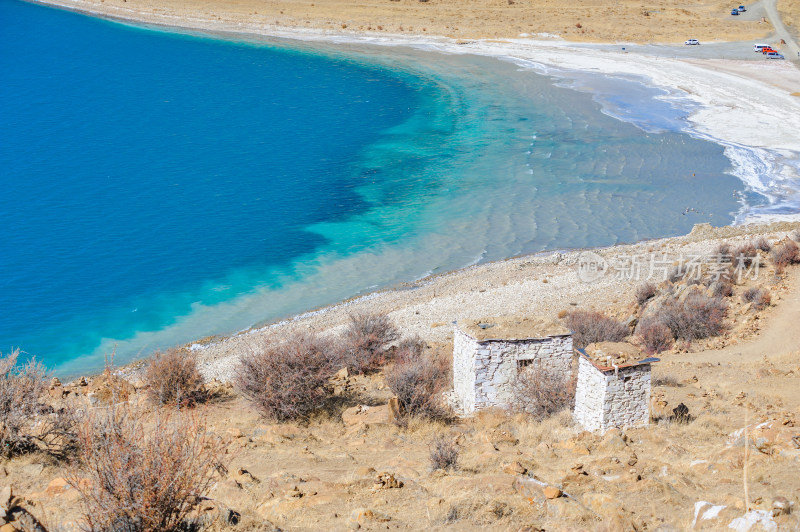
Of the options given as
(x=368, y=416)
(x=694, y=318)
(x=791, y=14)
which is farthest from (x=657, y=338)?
(x=791, y=14)

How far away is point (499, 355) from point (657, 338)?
7000 millimetres

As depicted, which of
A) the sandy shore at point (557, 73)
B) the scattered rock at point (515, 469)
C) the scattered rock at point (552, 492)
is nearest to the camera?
the scattered rock at point (552, 492)

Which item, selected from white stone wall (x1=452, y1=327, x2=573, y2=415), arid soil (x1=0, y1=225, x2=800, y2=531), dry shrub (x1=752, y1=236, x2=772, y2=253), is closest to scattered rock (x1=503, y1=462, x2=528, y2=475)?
arid soil (x1=0, y1=225, x2=800, y2=531)

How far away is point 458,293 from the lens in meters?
24.6

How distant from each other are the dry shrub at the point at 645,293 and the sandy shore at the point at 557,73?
592 mm

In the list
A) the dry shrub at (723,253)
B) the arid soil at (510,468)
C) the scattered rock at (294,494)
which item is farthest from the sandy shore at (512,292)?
the scattered rock at (294,494)

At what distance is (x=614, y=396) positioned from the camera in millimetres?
12094

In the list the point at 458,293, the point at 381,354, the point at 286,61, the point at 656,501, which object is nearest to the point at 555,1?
the point at 286,61

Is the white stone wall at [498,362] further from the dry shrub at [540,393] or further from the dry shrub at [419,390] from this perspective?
the dry shrub at [419,390]

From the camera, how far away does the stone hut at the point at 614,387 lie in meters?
12.0

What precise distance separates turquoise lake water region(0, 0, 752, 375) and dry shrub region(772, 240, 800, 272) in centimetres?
885

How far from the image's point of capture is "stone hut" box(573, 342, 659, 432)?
12.0 meters

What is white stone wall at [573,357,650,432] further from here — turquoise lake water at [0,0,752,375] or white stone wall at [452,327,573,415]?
turquoise lake water at [0,0,752,375]

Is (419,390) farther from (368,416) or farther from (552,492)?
(552,492)
